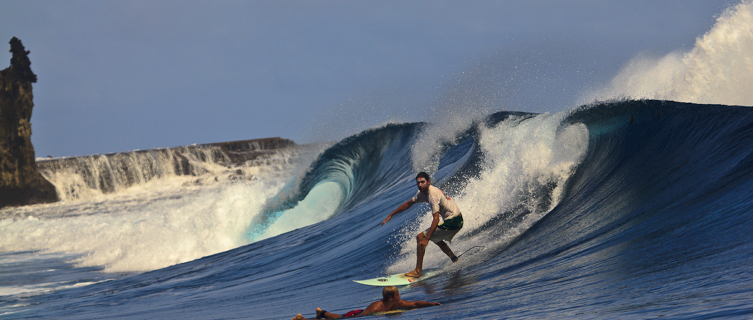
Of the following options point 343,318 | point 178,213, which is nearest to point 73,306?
point 343,318

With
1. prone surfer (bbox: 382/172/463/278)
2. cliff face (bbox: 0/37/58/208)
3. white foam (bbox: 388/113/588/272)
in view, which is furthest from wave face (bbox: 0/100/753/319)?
cliff face (bbox: 0/37/58/208)

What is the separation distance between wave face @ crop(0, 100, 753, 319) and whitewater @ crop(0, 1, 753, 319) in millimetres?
25

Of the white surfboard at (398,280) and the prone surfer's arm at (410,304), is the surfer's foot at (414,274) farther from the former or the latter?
the prone surfer's arm at (410,304)

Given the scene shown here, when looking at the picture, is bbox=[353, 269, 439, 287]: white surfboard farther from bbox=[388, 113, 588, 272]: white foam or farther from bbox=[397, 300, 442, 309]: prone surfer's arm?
bbox=[397, 300, 442, 309]: prone surfer's arm

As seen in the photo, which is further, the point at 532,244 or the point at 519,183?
the point at 519,183

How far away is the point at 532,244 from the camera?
19.9 ft

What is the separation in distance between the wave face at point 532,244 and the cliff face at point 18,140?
95.8 ft

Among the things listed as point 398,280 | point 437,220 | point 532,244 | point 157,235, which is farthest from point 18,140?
point 532,244

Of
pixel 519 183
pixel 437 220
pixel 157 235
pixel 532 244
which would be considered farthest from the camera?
pixel 157 235

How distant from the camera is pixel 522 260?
5.62 m

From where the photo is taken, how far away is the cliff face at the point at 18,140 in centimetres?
3875

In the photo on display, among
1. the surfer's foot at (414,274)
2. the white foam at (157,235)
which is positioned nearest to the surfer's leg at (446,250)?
the surfer's foot at (414,274)

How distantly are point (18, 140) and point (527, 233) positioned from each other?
146 ft

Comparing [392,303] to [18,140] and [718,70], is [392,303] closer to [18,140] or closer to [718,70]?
[718,70]
